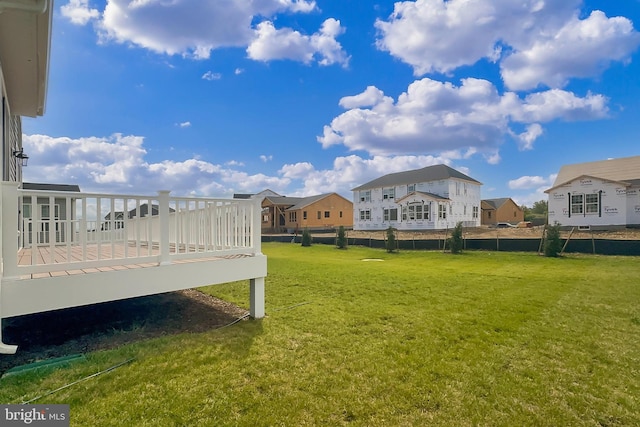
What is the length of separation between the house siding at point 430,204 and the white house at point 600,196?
6648 mm

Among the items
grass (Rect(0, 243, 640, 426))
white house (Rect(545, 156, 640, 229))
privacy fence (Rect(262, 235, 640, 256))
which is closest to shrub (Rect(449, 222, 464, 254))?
privacy fence (Rect(262, 235, 640, 256))

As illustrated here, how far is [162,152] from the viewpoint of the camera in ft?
38.2

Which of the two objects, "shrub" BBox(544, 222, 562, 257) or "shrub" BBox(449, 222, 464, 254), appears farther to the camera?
"shrub" BBox(449, 222, 464, 254)

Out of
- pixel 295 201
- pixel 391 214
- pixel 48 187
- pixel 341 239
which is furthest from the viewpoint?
pixel 295 201

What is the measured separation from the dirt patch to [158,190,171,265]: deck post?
1.11 m

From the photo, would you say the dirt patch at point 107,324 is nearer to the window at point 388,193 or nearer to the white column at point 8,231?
the white column at point 8,231

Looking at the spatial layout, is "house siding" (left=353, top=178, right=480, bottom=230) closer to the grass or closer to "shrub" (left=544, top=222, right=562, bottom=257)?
"shrub" (left=544, top=222, right=562, bottom=257)

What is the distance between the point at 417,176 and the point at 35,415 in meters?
27.7

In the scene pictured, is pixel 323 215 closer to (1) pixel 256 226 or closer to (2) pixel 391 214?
(2) pixel 391 214

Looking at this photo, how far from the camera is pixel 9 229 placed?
282 centimetres

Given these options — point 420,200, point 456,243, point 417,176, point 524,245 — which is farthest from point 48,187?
point 417,176

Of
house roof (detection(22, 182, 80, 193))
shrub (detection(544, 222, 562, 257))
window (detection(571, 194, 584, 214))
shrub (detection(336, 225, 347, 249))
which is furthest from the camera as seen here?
shrub (detection(336, 225, 347, 249))

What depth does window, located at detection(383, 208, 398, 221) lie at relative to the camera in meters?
27.3

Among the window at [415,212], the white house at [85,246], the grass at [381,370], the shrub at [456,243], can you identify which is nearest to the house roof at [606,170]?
the window at [415,212]
